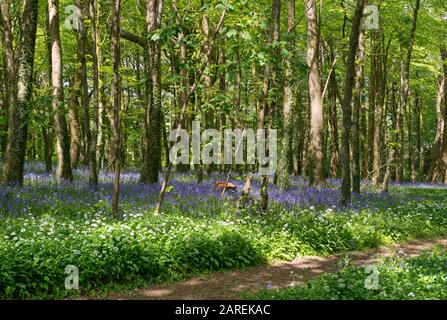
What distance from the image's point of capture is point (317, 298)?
596 cm

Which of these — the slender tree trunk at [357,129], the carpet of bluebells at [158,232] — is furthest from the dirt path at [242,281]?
the slender tree trunk at [357,129]

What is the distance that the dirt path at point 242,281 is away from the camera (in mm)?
7168

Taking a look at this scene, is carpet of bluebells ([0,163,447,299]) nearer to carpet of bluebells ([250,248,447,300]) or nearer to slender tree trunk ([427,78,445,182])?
carpet of bluebells ([250,248,447,300])

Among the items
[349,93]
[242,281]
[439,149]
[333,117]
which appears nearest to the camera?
[242,281]

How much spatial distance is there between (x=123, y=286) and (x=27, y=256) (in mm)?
1623

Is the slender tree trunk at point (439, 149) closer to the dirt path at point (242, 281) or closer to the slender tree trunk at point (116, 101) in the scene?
the dirt path at point (242, 281)

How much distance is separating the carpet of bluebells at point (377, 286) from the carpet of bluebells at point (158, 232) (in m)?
2.18

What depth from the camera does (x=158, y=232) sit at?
864 cm

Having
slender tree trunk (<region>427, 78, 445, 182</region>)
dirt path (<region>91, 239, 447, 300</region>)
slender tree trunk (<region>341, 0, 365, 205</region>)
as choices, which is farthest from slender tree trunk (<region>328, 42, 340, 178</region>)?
dirt path (<region>91, 239, 447, 300</region>)

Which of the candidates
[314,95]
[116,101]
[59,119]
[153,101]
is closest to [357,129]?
[314,95]

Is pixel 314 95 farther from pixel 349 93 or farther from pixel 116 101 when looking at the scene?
pixel 116 101

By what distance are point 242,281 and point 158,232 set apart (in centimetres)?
196

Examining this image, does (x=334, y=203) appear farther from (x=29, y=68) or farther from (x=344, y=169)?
(x=29, y=68)
